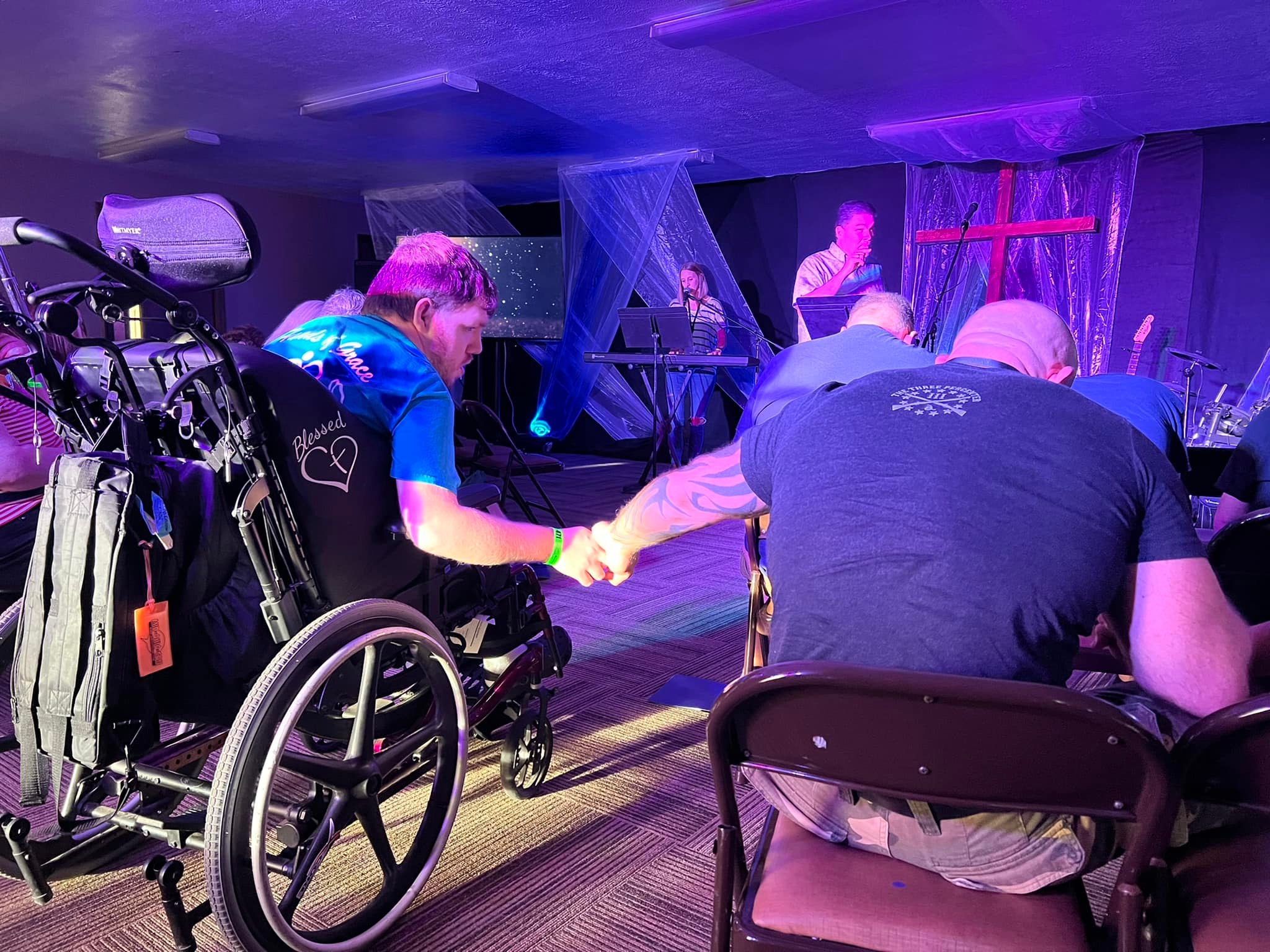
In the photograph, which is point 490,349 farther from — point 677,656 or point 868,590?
point 868,590

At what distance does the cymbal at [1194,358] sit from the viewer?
16.0 feet

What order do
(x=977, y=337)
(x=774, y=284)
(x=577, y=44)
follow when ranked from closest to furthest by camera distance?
(x=977, y=337)
(x=577, y=44)
(x=774, y=284)

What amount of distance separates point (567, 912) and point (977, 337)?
1.21 metres

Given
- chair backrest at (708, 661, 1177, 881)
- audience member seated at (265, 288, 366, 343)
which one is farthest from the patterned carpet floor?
audience member seated at (265, 288, 366, 343)

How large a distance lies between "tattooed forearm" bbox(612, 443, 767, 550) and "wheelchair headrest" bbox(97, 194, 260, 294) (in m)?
0.67

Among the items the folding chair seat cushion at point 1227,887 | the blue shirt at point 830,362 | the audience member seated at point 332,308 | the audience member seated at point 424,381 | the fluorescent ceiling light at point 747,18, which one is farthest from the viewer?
the fluorescent ceiling light at point 747,18

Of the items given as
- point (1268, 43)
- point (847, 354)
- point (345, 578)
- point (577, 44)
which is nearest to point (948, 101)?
point (1268, 43)

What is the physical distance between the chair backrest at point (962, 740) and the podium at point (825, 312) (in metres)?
3.37

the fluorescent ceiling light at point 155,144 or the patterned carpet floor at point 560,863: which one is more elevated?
the fluorescent ceiling light at point 155,144

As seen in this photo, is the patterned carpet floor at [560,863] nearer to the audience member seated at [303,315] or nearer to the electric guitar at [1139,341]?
the audience member seated at [303,315]

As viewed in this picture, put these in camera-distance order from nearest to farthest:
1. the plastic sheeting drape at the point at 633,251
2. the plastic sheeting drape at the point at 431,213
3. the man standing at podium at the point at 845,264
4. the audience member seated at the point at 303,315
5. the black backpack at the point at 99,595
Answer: the black backpack at the point at 99,595
the audience member seated at the point at 303,315
the man standing at podium at the point at 845,264
the plastic sheeting drape at the point at 633,251
the plastic sheeting drape at the point at 431,213

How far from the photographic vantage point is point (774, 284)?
7.33 meters

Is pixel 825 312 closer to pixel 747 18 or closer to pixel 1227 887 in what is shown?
pixel 747 18

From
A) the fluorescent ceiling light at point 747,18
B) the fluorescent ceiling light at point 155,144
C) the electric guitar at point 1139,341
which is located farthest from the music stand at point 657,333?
the fluorescent ceiling light at point 155,144
